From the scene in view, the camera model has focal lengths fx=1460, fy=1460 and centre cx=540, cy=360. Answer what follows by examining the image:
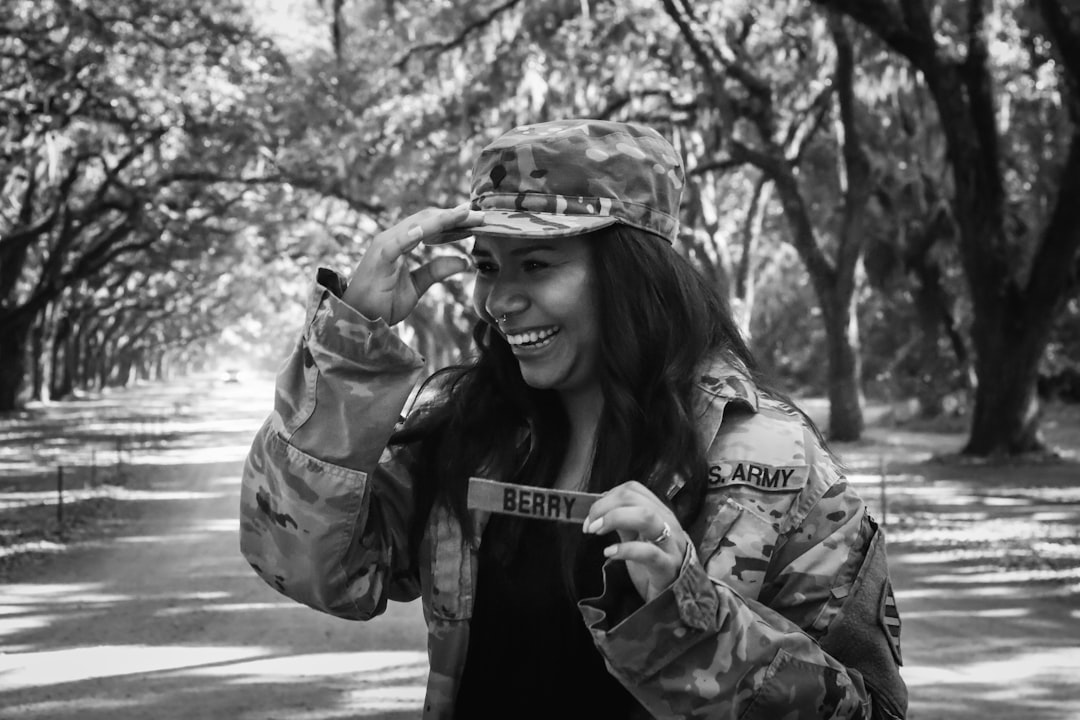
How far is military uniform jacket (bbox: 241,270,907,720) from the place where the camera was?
1.88 m

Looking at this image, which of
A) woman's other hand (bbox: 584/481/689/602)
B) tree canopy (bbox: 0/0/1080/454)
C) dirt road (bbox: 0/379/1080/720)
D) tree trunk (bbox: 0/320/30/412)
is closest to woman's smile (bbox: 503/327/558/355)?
woman's other hand (bbox: 584/481/689/602)

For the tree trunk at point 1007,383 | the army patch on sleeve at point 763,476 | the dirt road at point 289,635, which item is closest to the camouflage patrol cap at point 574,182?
the army patch on sleeve at point 763,476

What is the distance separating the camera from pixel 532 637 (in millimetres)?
2207

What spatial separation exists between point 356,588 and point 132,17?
61.6ft

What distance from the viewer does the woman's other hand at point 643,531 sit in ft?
5.92

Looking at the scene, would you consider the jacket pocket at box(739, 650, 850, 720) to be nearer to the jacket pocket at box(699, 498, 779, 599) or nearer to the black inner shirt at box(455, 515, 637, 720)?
the jacket pocket at box(699, 498, 779, 599)

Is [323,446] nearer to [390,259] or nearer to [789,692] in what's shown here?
[390,259]

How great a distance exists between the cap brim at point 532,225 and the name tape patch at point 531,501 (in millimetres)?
409

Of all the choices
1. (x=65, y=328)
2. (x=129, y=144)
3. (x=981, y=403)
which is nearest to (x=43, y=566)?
(x=981, y=403)

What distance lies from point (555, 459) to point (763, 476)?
448mm

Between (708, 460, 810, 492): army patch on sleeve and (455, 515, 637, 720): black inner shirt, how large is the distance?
0.19 meters

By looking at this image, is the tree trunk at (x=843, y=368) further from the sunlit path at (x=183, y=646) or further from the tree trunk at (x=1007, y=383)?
the sunlit path at (x=183, y=646)

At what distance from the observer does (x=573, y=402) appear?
2.45 meters

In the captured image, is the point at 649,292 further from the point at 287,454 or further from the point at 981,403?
the point at 981,403
